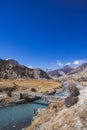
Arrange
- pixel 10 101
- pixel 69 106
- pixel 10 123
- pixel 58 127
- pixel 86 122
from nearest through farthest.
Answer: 1. pixel 86 122
2. pixel 58 127
3. pixel 69 106
4. pixel 10 123
5. pixel 10 101

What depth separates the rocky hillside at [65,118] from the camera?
1948cm

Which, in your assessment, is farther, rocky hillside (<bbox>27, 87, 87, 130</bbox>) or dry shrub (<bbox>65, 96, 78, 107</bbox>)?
dry shrub (<bbox>65, 96, 78, 107</bbox>)

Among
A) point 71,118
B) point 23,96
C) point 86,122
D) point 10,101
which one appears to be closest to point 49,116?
point 71,118

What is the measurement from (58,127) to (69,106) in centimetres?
348

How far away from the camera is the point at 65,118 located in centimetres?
2119

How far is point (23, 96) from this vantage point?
116812 mm

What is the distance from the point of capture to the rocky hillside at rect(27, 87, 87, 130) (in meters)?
19.5

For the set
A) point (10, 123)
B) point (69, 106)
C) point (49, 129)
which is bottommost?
point (10, 123)

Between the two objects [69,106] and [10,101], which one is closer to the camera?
[69,106]

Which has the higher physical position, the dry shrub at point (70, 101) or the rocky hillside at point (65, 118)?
the dry shrub at point (70, 101)

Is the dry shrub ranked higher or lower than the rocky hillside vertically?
higher

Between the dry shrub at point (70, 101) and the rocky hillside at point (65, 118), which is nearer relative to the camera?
the rocky hillside at point (65, 118)

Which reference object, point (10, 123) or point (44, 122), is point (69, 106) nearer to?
point (44, 122)

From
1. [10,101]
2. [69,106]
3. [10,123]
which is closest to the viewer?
[69,106]
